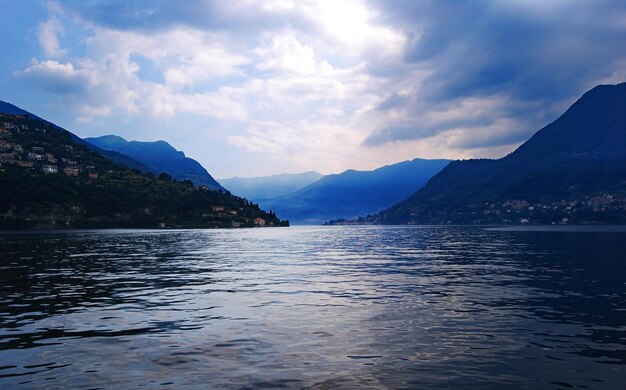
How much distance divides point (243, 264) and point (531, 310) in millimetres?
43022

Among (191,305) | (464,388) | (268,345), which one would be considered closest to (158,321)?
(191,305)

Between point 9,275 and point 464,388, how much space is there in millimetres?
49751

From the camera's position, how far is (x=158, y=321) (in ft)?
88.6

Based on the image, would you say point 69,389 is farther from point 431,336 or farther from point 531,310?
point 531,310

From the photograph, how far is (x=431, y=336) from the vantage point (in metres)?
23.3

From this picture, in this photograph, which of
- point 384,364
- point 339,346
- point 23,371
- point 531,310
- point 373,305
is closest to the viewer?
point 23,371

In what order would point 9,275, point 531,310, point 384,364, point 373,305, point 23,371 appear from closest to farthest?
point 23,371
point 384,364
point 531,310
point 373,305
point 9,275

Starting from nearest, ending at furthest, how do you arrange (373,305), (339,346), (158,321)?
(339,346)
(158,321)
(373,305)

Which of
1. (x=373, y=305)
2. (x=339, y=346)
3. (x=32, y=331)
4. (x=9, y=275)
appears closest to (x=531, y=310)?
(x=373, y=305)

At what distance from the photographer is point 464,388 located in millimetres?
15789

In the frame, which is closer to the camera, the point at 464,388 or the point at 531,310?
the point at 464,388

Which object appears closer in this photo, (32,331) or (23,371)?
(23,371)

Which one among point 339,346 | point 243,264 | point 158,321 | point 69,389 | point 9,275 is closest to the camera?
point 69,389

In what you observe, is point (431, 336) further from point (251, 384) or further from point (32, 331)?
point (32, 331)
